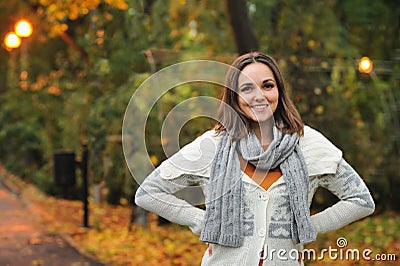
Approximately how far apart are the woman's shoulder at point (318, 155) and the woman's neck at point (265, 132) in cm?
13

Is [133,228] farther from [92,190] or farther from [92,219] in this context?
[92,190]

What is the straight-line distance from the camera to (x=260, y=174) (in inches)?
126

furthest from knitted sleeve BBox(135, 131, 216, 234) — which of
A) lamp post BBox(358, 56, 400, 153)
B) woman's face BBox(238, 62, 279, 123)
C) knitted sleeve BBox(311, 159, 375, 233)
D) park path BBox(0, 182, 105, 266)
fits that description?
lamp post BBox(358, 56, 400, 153)

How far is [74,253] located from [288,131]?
7393 millimetres

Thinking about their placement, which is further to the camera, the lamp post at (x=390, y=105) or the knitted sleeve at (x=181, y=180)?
the lamp post at (x=390, y=105)

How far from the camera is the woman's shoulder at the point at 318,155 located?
319cm

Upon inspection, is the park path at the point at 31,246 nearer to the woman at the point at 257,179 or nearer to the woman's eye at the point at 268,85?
the woman at the point at 257,179

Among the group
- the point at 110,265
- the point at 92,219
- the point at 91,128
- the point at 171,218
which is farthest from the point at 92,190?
the point at 171,218

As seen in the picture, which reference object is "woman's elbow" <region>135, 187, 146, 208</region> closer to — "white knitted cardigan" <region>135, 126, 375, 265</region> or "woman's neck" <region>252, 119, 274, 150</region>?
"white knitted cardigan" <region>135, 126, 375, 265</region>

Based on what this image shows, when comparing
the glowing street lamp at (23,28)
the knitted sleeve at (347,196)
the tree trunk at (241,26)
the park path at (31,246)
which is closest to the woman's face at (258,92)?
the knitted sleeve at (347,196)

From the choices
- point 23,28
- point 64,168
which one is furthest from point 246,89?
point 23,28

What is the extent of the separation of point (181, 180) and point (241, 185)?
0.30 meters

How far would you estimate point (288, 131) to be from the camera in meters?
3.21

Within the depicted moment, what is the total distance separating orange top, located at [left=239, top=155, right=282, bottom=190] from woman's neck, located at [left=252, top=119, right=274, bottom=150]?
117 millimetres
